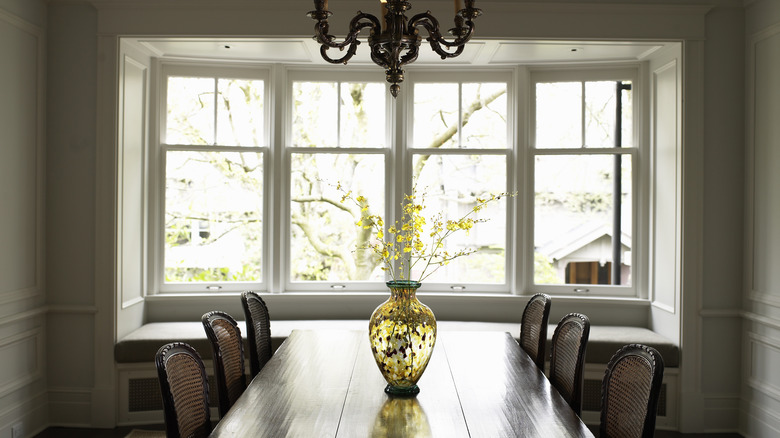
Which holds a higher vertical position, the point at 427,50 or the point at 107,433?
the point at 427,50

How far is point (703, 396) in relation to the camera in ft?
Result: 12.9

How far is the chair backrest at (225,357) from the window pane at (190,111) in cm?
240

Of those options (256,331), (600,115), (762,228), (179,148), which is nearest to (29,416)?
(256,331)

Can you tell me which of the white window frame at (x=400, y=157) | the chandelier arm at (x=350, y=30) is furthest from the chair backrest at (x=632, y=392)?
the white window frame at (x=400, y=157)

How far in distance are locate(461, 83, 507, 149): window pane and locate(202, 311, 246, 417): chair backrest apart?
2.68 meters

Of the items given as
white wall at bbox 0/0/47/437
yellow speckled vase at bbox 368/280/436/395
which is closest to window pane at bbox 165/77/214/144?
white wall at bbox 0/0/47/437

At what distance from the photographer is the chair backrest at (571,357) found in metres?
2.38

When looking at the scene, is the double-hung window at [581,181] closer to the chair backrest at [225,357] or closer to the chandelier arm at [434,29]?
the chandelier arm at [434,29]

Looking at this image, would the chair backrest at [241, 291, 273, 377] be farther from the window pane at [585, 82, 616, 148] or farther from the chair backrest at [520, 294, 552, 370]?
the window pane at [585, 82, 616, 148]

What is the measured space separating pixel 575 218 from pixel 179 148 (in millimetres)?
3081

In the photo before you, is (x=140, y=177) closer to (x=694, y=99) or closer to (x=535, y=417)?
(x=535, y=417)

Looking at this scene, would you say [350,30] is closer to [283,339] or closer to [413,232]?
[413,232]

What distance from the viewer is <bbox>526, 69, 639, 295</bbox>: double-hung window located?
15.0ft

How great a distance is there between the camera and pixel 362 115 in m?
4.69
